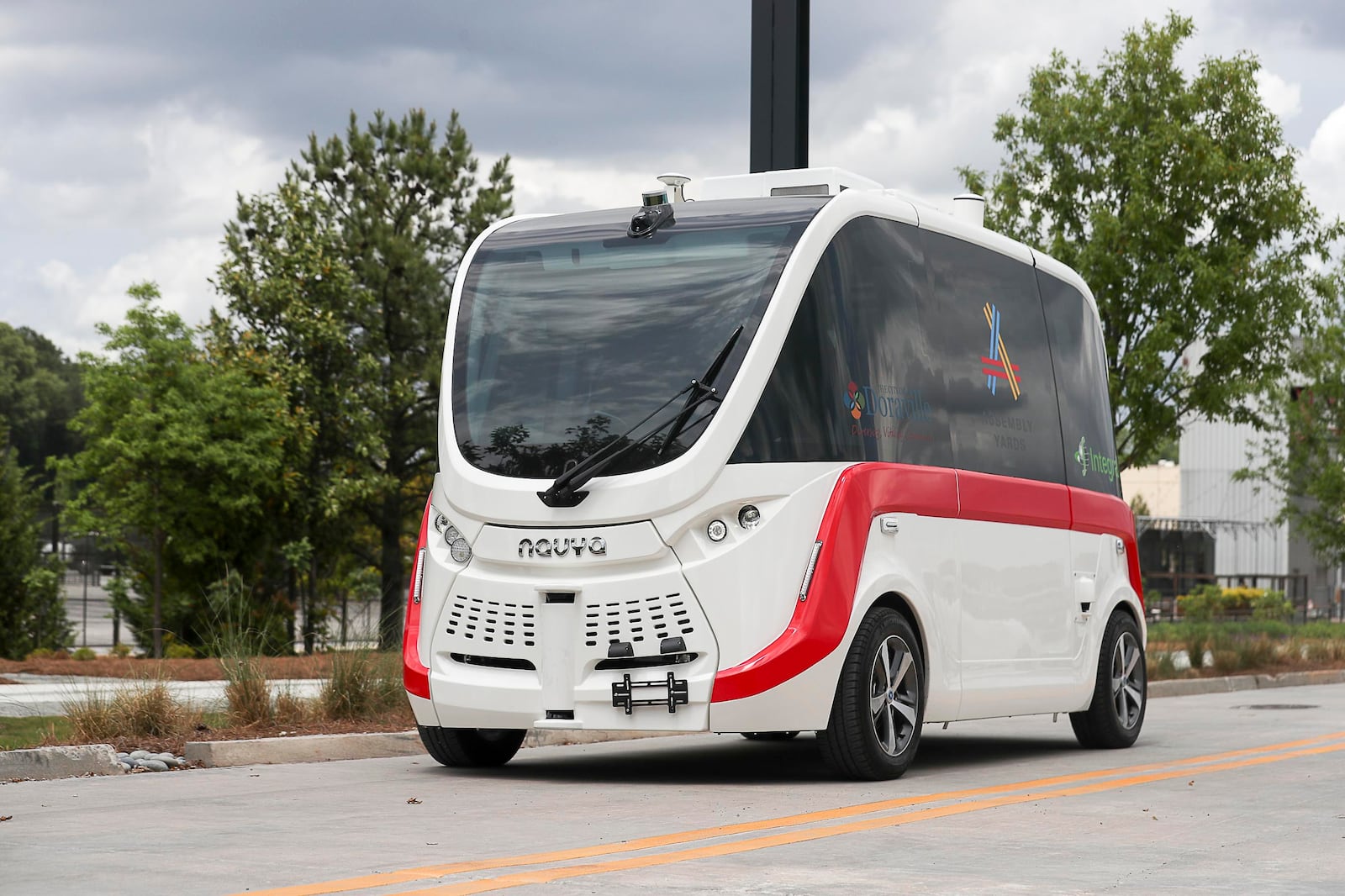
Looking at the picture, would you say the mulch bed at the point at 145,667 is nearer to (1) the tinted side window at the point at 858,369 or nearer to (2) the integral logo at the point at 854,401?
(1) the tinted side window at the point at 858,369

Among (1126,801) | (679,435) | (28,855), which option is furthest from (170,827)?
(1126,801)

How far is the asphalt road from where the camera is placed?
6000mm

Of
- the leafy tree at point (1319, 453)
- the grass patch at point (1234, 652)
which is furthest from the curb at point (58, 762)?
the leafy tree at point (1319, 453)

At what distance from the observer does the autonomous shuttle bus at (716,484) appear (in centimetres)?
927

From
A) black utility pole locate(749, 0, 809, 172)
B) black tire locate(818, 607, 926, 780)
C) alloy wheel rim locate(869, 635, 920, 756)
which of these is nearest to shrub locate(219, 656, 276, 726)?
black tire locate(818, 607, 926, 780)

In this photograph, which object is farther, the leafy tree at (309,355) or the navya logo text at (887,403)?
the leafy tree at (309,355)

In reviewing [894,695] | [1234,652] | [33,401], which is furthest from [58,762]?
[33,401]

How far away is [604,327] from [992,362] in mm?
2908

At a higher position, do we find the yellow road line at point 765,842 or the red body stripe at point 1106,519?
the red body stripe at point 1106,519

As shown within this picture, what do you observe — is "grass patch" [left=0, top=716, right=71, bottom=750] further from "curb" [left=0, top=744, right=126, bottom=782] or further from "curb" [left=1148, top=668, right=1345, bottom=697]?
"curb" [left=1148, top=668, right=1345, bottom=697]

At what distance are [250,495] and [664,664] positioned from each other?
23.5 meters

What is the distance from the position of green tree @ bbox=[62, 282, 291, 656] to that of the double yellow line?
23.0m

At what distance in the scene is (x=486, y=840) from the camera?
700 cm

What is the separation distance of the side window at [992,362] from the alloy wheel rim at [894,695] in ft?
4.86
